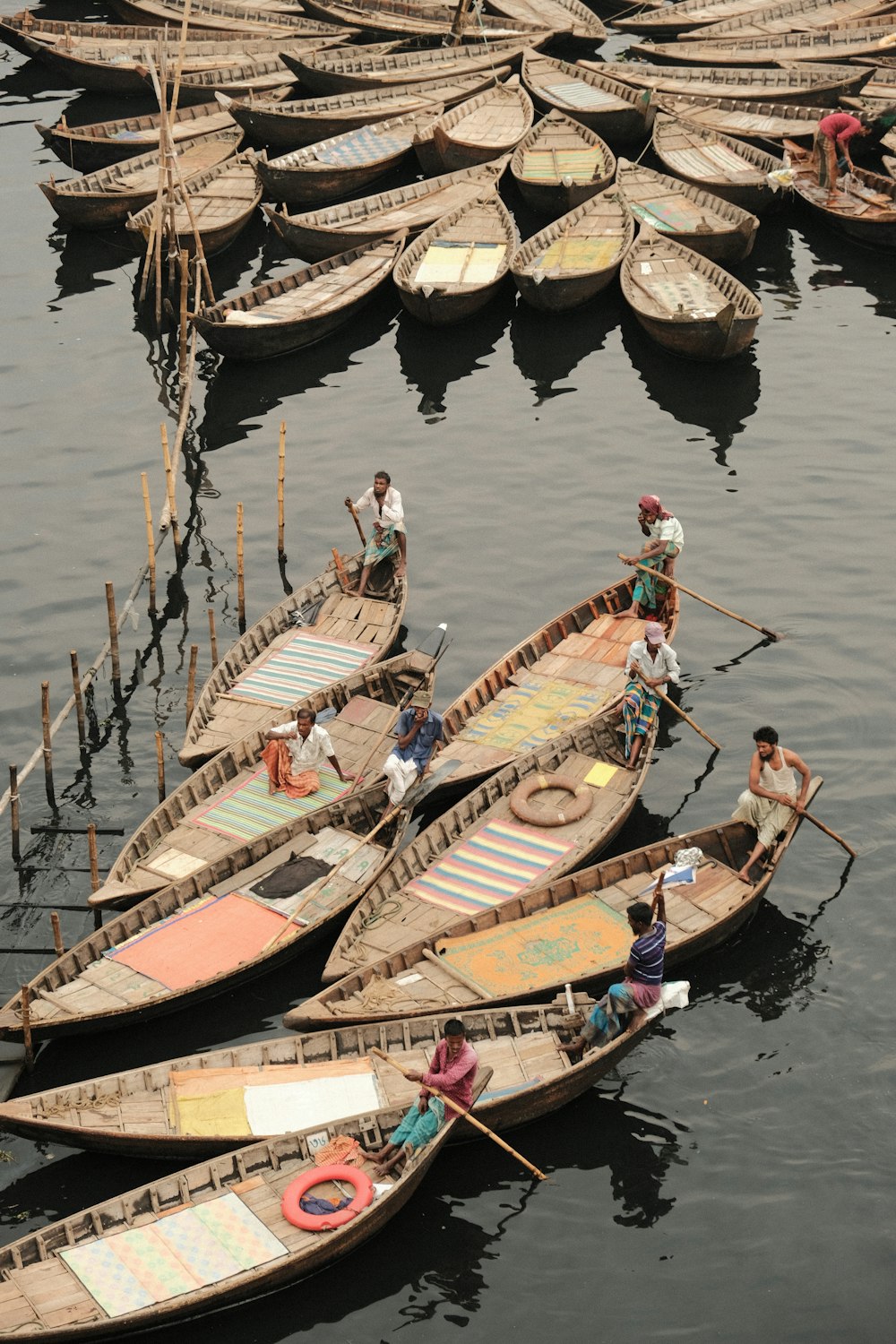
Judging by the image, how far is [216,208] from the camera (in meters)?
28.9

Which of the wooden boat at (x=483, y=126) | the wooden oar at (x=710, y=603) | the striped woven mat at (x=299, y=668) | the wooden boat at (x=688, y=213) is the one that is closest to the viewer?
the striped woven mat at (x=299, y=668)

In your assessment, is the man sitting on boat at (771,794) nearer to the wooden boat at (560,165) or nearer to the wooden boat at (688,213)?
the wooden boat at (688,213)

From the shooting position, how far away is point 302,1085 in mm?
12312

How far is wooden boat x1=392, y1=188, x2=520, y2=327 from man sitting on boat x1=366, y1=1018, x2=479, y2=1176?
16.1m

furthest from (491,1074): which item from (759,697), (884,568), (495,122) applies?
(495,122)

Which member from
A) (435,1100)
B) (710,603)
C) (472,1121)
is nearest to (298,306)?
(710,603)

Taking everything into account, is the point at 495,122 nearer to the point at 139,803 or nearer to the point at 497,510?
the point at 497,510

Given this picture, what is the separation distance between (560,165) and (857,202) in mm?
6026

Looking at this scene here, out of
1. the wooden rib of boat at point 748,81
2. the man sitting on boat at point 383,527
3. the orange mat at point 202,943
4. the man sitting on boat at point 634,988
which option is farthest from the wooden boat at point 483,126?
the man sitting on boat at point 634,988

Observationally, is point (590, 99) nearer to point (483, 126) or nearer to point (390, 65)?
point (483, 126)

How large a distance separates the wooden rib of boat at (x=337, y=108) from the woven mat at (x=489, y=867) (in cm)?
2006

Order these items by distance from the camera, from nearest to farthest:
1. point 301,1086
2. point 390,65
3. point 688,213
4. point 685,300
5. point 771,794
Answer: point 301,1086
point 771,794
point 685,300
point 688,213
point 390,65

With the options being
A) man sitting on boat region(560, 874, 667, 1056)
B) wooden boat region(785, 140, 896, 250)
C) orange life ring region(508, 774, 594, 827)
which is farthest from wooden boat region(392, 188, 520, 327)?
man sitting on boat region(560, 874, 667, 1056)

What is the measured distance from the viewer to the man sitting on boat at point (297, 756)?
1577 centimetres
